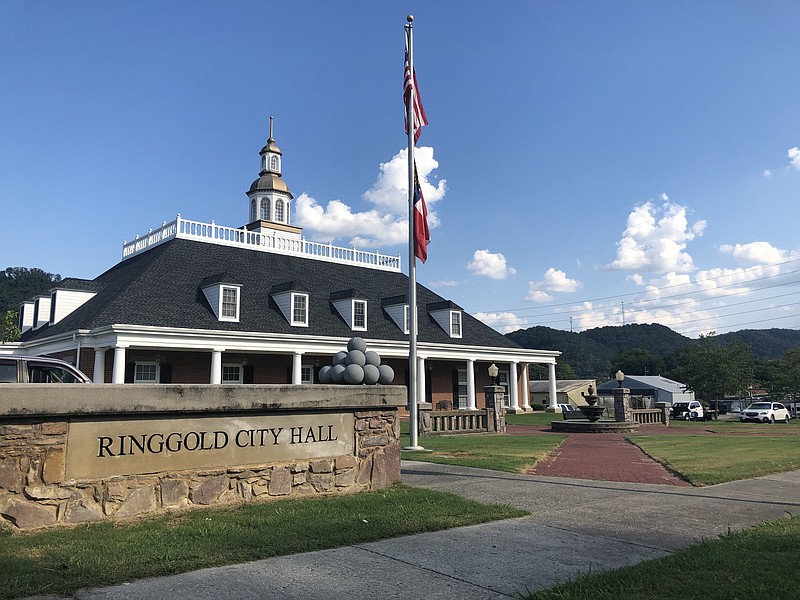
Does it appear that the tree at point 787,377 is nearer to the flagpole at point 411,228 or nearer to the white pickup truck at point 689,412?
the white pickup truck at point 689,412

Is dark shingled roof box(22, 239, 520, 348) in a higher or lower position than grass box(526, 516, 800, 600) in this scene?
higher

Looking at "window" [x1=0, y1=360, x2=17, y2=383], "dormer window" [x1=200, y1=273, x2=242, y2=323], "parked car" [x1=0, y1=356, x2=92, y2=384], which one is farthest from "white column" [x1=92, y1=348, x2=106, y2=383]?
"window" [x1=0, y1=360, x2=17, y2=383]

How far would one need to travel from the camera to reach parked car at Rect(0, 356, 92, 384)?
8.84 meters

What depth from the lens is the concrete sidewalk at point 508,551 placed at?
14.7 feet

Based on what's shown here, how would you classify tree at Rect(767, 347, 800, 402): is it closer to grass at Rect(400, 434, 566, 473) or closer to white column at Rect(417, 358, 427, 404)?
white column at Rect(417, 358, 427, 404)

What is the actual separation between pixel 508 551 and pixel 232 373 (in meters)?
26.8

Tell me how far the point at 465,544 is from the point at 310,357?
90.5 feet

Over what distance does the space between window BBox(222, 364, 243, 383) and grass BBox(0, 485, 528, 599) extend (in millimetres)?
23818

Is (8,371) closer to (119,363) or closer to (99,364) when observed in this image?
(119,363)

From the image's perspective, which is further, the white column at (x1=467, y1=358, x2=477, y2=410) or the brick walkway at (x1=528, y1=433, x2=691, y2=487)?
the white column at (x1=467, y1=358, x2=477, y2=410)

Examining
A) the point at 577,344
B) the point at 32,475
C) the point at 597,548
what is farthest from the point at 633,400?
the point at 577,344

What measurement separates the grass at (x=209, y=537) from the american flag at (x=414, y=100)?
975 centimetres

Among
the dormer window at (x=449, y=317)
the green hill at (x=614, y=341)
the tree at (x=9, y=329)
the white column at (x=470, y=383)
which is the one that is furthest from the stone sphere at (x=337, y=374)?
A: the green hill at (x=614, y=341)

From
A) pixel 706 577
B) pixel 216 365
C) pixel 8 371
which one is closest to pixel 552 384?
pixel 216 365
